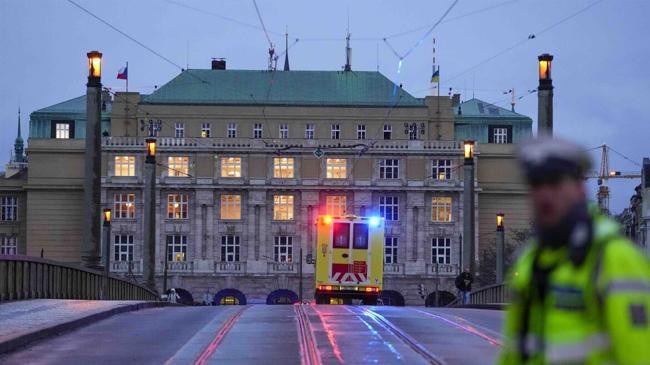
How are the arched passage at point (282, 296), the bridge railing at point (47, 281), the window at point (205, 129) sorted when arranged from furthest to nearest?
the window at point (205, 129) → the arched passage at point (282, 296) → the bridge railing at point (47, 281)

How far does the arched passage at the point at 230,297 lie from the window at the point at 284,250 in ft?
15.9

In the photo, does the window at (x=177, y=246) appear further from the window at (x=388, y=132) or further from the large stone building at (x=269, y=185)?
the window at (x=388, y=132)

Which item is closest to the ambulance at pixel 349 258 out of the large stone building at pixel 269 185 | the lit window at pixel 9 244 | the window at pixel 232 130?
the large stone building at pixel 269 185

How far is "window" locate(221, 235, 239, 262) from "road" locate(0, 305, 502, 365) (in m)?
81.9

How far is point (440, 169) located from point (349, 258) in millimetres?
59897

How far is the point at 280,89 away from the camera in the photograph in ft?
381

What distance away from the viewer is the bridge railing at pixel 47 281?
93.6 ft

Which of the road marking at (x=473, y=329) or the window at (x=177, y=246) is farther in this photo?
the window at (x=177, y=246)

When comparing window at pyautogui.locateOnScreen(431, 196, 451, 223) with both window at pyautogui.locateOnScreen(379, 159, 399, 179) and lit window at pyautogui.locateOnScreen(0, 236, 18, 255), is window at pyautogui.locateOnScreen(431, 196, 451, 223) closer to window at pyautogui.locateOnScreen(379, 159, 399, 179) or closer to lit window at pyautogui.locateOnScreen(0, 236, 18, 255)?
window at pyautogui.locateOnScreen(379, 159, 399, 179)

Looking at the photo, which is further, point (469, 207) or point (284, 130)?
point (284, 130)

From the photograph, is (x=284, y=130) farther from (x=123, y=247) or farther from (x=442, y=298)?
(x=442, y=298)

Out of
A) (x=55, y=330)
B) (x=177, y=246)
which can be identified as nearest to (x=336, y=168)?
(x=177, y=246)

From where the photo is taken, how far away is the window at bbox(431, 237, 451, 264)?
112m

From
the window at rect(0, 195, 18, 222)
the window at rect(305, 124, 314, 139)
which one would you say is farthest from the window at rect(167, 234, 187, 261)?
the window at rect(0, 195, 18, 222)
